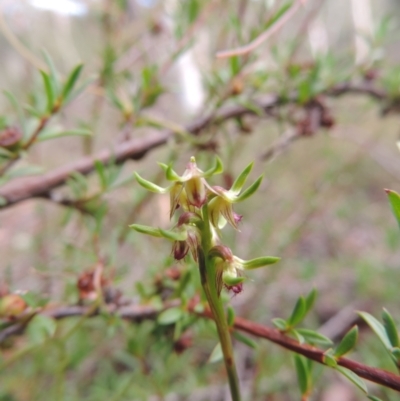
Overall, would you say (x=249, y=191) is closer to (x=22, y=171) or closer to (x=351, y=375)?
(x=351, y=375)

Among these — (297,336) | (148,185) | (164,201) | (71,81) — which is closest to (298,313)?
(297,336)

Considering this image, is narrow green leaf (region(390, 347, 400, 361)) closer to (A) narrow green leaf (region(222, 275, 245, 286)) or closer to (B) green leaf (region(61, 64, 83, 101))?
(A) narrow green leaf (region(222, 275, 245, 286))

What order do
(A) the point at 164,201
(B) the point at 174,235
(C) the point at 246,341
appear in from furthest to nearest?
1. (A) the point at 164,201
2. (C) the point at 246,341
3. (B) the point at 174,235

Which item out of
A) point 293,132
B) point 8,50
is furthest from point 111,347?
point 8,50

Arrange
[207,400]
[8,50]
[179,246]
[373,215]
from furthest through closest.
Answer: [8,50] → [373,215] → [207,400] → [179,246]

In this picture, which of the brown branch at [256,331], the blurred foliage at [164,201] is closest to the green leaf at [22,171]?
the blurred foliage at [164,201]

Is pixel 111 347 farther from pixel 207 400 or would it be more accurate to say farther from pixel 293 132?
pixel 293 132
